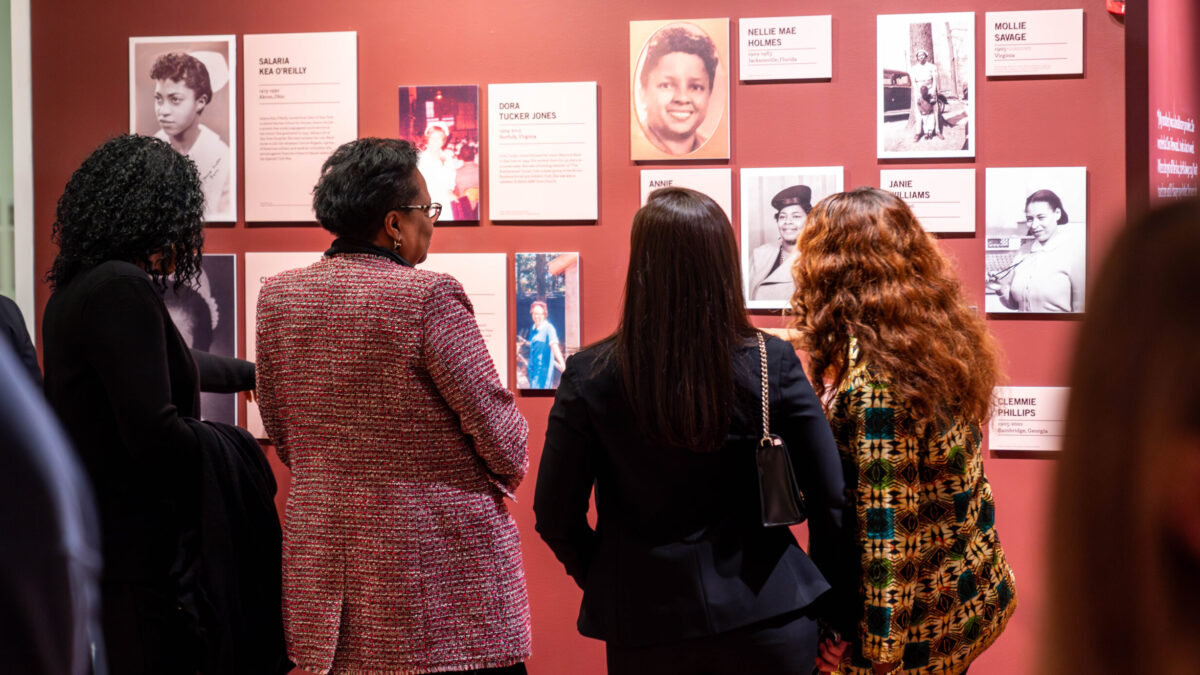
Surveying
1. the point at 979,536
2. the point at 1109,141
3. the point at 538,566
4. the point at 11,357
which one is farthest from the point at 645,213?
the point at 1109,141

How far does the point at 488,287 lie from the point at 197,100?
124 centimetres

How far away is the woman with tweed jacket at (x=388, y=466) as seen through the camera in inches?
87.1

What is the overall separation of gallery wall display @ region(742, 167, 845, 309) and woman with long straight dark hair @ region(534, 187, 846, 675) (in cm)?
129

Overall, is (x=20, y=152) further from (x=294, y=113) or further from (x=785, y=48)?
(x=785, y=48)

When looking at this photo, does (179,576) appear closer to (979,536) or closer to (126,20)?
(979,536)

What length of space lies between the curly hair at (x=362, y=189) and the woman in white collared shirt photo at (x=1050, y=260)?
2034mm

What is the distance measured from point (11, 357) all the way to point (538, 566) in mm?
2904

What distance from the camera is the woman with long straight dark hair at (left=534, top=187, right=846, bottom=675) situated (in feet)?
6.59

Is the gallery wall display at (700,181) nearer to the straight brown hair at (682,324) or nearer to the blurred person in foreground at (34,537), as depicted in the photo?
the straight brown hair at (682,324)

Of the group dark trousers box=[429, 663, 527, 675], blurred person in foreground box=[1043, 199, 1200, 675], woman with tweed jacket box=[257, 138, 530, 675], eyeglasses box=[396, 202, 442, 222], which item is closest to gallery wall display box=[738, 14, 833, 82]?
eyeglasses box=[396, 202, 442, 222]

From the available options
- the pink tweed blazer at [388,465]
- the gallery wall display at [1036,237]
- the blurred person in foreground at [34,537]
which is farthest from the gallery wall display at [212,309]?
the blurred person in foreground at [34,537]

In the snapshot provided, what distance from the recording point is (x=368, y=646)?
226cm

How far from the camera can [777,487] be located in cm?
197

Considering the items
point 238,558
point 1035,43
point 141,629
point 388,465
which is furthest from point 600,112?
point 141,629
